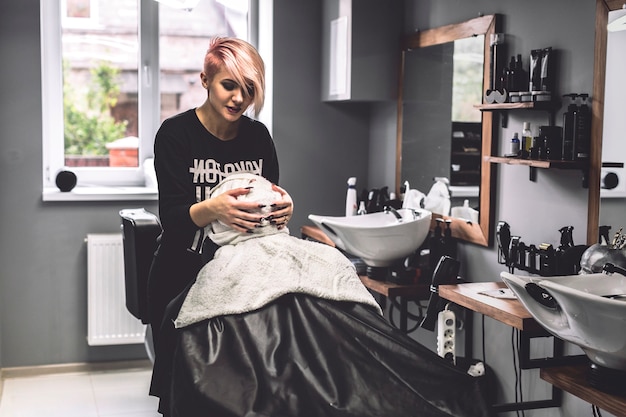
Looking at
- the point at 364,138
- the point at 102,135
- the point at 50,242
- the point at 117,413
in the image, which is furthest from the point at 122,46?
the point at 117,413

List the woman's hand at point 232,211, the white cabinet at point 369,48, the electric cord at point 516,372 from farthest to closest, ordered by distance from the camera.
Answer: the white cabinet at point 369,48, the electric cord at point 516,372, the woman's hand at point 232,211

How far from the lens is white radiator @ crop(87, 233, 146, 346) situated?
13.2 ft

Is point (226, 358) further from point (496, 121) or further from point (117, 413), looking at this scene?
point (117, 413)

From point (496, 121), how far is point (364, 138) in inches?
54.3

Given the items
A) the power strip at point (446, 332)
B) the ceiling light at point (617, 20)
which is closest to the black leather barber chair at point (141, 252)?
the power strip at point (446, 332)

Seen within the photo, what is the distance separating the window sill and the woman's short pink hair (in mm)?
1915

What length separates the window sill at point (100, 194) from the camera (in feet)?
13.2

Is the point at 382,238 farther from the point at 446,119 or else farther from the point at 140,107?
the point at 140,107

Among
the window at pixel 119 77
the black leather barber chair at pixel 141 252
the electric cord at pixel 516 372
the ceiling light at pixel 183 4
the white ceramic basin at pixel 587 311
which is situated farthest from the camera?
the window at pixel 119 77

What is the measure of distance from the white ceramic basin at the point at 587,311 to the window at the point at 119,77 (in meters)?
2.70

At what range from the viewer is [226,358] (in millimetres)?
1971

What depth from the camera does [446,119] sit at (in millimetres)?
3492

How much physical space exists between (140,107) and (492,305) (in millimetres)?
2672

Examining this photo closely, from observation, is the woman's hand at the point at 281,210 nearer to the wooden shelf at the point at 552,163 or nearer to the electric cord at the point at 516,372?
the wooden shelf at the point at 552,163
